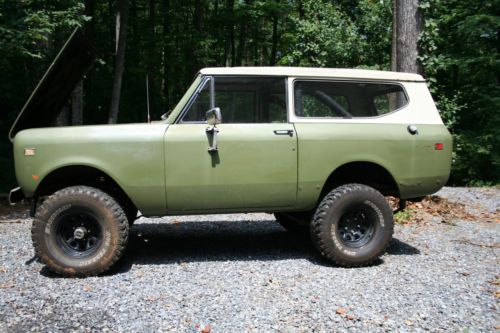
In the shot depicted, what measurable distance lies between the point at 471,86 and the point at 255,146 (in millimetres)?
10279

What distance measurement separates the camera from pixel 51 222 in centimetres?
438

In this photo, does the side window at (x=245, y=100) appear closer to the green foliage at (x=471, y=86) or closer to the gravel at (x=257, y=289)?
the gravel at (x=257, y=289)

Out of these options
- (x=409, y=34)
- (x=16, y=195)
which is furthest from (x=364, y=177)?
(x=409, y=34)

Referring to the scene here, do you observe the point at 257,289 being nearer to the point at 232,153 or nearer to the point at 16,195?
the point at 232,153

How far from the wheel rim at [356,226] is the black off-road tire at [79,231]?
7.53 feet

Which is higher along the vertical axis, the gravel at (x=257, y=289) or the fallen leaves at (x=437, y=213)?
the gravel at (x=257, y=289)

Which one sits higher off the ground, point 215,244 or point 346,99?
point 346,99

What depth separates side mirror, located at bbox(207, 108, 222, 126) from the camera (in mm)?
4363

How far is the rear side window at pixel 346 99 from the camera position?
4875 mm

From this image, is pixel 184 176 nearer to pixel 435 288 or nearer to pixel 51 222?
pixel 51 222

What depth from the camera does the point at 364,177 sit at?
5.19 metres

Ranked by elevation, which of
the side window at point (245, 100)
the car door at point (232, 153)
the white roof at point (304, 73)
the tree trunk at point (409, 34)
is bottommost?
the car door at point (232, 153)

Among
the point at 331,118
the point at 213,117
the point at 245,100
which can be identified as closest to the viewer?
the point at 213,117

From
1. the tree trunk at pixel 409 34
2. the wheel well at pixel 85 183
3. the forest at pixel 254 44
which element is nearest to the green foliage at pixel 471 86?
the forest at pixel 254 44
